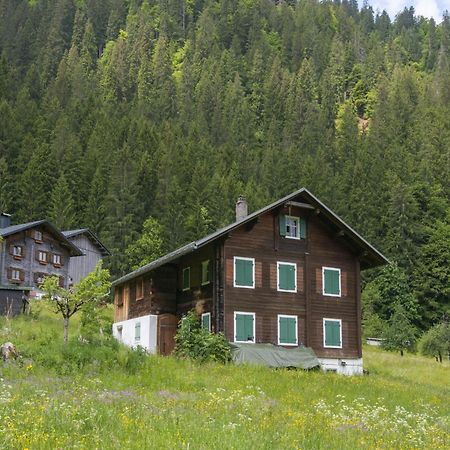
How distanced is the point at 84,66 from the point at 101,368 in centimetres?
16250

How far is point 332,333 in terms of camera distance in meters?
40.5

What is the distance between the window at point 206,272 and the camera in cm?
3950

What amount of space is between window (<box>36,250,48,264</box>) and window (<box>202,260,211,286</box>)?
1112 inches

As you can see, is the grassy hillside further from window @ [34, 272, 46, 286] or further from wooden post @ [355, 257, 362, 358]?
window @ [34, 272, 46, 286]

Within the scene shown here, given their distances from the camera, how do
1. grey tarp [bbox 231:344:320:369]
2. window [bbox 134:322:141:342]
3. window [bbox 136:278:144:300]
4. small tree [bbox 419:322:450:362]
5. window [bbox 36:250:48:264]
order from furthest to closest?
1. window [bbox 36:250:48:264]
2. small tree [bbox 419:322:450:362]
3. window [bbox 136:278:144:300]
4. window [bbox 134:322:141:342]
5. grey tarp [bbox 231:344:320:369]

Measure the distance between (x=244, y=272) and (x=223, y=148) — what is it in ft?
250

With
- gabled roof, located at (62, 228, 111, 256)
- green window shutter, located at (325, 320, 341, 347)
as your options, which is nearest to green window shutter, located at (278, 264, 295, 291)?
green window shutter, located at (325, 320, 341, 347)

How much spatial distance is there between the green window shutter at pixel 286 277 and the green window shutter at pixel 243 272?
6.26 ft

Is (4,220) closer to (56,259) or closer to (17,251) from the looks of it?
(17,251)

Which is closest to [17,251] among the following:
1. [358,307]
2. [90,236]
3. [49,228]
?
[49,228]

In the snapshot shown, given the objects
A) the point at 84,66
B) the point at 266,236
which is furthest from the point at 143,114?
the point at 266,236

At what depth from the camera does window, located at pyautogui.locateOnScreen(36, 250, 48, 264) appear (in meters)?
64.0

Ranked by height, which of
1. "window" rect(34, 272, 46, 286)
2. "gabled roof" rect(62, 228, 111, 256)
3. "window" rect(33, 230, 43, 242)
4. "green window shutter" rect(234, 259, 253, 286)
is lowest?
"green window shutter" rect(234, 259, 253, 286)

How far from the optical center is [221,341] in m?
35.6
